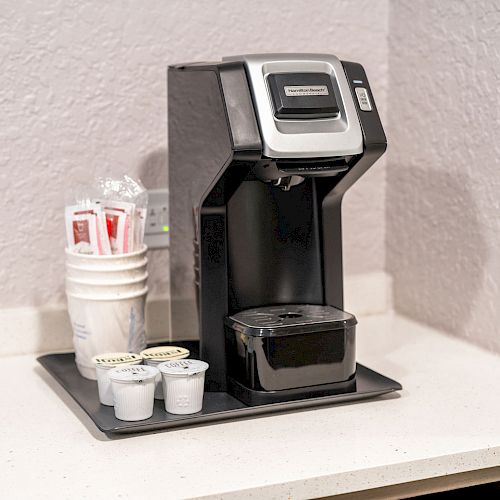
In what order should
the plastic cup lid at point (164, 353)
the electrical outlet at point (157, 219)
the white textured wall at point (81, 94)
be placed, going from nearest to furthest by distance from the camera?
the plastic cup lid at point (164, 353)
the white textured wall at point (81, 94)
the electrical outlet at point (157, 219)

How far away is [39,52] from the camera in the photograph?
52.4 inches

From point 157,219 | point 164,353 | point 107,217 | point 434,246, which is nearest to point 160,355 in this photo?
point 164,353

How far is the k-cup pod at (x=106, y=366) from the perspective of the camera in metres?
1.11

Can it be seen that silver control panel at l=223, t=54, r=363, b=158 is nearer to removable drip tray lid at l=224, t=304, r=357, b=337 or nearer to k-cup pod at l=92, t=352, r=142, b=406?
removable drip tray lid at l=224, t=304, r=357, b=337

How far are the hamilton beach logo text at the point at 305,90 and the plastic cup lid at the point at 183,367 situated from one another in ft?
1.20

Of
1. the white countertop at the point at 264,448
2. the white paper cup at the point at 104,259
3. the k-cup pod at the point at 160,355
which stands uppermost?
the white paper cup at the point at 104,259

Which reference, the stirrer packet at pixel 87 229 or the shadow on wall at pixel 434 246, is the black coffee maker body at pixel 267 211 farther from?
the shadow on wall at pixel 434 246

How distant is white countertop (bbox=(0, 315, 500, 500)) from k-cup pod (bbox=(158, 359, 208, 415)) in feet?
0.11

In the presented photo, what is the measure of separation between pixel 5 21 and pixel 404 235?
781mm

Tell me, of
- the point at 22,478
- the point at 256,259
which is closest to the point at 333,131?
the point at 256,259

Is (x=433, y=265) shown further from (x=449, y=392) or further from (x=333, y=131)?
(x=333, y=131)

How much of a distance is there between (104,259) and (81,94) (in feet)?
1.03

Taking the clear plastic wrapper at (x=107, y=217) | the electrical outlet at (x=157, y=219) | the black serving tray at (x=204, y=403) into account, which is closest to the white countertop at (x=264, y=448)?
the black serving tray at (x=204, y=403)

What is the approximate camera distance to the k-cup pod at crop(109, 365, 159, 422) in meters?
1.05
